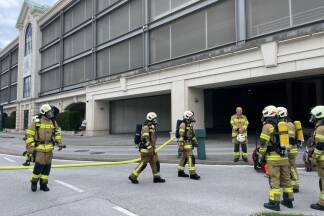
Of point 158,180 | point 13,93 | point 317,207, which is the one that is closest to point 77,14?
point 13,93

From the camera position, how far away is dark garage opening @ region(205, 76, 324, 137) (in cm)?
2898

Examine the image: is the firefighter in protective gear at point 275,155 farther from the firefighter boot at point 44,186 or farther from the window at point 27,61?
the window at point 27,61

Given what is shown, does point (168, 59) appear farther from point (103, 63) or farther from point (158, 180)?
point (158, 180)

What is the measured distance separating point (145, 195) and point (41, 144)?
263cm

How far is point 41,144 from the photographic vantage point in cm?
733

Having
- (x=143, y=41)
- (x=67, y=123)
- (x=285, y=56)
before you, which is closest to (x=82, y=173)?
(x=285, y=56)

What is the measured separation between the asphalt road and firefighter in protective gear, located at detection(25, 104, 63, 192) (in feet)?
1.17

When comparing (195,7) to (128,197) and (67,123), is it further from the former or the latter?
(67,123)

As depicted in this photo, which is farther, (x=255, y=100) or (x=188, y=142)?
(x=255, y=100)

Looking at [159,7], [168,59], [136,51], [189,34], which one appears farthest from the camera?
[136,51]

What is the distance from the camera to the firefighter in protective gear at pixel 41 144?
7.27 metres

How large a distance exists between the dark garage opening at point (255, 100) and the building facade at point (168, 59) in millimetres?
105

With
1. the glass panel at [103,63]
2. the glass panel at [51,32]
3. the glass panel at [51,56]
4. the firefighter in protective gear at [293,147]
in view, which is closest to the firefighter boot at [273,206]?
the firefighter in protective gear at [293,147]

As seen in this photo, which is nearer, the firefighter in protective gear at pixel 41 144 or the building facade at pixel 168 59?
the firefighter in protective gear at pixel 41 144
